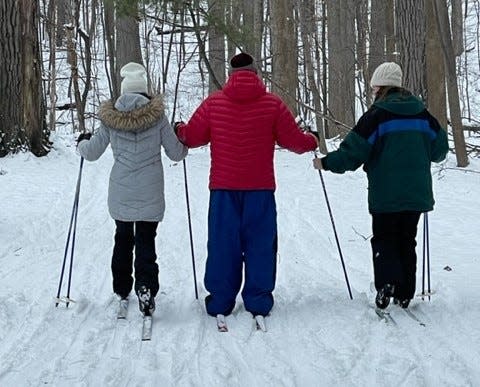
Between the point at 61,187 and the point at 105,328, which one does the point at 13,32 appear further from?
the point at 105,328

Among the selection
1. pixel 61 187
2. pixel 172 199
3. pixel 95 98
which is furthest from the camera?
pixel 95 98

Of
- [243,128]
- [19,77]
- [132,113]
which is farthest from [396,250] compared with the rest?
[19,77]

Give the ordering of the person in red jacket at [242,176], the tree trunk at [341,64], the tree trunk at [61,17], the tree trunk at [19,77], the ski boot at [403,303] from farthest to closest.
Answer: the tree trunk at [61,17] < the tree trunk at [341,64] < the tree trunk at [19,77] < the ski boot at [403,303] < the person in red jacket at [242,176]

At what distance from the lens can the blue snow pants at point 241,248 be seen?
4.75m

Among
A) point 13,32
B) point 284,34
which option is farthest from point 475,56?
point 13,32

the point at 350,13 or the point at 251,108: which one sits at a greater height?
the point at 350,13

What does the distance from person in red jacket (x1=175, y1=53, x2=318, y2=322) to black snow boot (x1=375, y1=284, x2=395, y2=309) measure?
0.77 metres

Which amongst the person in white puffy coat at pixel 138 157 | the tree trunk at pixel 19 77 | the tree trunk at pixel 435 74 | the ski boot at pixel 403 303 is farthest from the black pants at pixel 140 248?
the tree trunk at pixel 19 77

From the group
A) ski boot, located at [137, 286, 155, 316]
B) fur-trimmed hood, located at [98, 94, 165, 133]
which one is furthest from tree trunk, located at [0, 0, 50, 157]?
ski boot, located at [137, 286, 155, 316]

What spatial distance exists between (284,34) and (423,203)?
388 inches

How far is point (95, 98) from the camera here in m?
28.6

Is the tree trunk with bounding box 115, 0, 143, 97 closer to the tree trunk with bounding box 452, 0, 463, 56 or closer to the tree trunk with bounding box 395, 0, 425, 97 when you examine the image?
the tree trunk with bounding box 395, 0, 425, 97

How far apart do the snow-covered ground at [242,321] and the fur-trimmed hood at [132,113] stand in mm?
1379

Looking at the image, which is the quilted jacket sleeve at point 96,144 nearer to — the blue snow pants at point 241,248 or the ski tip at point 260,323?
the blue snow pants at point 241,248
